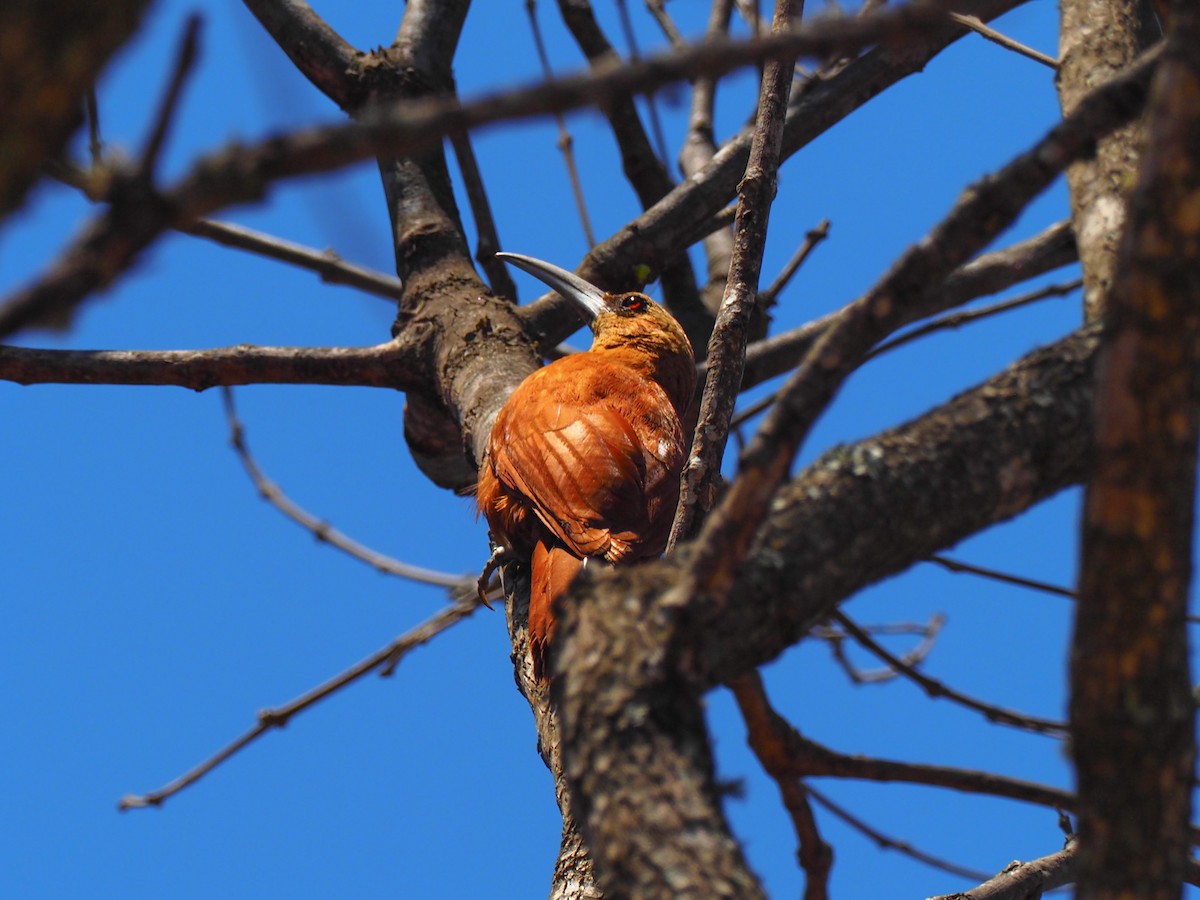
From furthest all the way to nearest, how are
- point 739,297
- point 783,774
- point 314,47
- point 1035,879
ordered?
1. point 314,47
2. point 739,297
3. point 1035,879
4. point 783,774

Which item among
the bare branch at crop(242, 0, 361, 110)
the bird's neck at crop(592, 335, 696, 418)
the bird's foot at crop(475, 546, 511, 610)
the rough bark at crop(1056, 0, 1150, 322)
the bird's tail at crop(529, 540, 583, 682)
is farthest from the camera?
the bird's neck at crop(592, 335, 696, 418)

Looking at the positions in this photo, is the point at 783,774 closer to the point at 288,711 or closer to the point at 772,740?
the point at 772,740

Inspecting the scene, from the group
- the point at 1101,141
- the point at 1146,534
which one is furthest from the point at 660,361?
the point at 1146,534

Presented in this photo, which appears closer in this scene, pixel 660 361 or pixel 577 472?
pixel 577 472

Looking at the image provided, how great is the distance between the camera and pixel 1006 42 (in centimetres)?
369

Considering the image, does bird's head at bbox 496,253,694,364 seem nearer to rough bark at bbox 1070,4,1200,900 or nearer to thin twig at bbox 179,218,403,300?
thin twig at bbox 179,218,403,300

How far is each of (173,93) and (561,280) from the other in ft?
13.4

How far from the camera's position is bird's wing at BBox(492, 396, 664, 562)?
144 inches

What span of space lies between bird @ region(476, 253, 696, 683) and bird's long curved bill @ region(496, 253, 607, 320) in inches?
15.2

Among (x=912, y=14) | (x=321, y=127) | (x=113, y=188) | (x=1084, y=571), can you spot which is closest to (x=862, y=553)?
(x=1084, y=571)

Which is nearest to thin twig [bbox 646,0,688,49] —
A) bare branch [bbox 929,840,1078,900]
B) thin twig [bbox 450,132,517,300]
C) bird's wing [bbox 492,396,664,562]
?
thin twig [bbox 450,132,517,300]

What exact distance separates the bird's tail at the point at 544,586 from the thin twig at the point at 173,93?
222 cm

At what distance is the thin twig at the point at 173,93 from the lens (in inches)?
34.4

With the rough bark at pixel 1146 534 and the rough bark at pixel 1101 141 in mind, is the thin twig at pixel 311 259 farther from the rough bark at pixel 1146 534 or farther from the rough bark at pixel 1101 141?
the rough bark at pixel 1146 534
